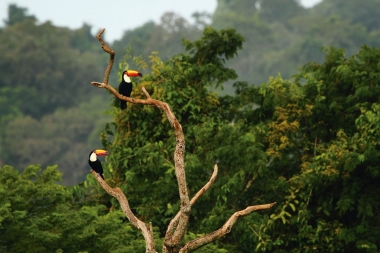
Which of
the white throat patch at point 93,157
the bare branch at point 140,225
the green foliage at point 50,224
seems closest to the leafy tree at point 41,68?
the green foliage at point 50,224

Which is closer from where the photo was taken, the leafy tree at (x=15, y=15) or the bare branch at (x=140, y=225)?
the bare branch at (x=140, y=225)

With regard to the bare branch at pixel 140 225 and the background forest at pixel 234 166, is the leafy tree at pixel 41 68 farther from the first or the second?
the bare branch at pixel 140 225

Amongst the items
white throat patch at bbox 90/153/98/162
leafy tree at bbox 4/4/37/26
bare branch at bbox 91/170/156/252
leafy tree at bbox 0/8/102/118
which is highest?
leafy tree at bbox 4/4/37/26

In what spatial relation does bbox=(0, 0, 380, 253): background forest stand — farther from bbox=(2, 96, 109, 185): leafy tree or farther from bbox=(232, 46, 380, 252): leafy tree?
bbox=(2, 96, 109, 185): leafy tree

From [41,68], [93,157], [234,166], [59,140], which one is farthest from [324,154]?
[41,68]

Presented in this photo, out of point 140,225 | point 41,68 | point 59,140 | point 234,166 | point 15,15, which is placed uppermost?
point 15,15

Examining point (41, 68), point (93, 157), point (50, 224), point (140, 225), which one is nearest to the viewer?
point (140, 225)

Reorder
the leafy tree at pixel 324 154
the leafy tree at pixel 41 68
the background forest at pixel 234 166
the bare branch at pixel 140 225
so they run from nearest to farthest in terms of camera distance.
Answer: the bare branch at pixel 140 225
the background forest at pixel 234 166
the leafy tree at pixel 324 154
the leafy tree at pixel 41 68

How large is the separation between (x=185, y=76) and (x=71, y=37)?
62.4 m

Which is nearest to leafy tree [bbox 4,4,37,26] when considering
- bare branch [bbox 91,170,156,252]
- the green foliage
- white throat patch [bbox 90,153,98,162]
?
the green foliage

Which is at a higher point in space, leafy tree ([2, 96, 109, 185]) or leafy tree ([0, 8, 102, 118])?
leafy tree ([0, 8, 102, 118])

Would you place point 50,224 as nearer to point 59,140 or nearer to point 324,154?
point 324,154

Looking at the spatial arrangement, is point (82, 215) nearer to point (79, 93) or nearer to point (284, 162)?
point (284, 162)

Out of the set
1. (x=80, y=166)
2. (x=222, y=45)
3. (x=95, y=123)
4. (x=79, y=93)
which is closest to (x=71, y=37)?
(x=79, y=93)
